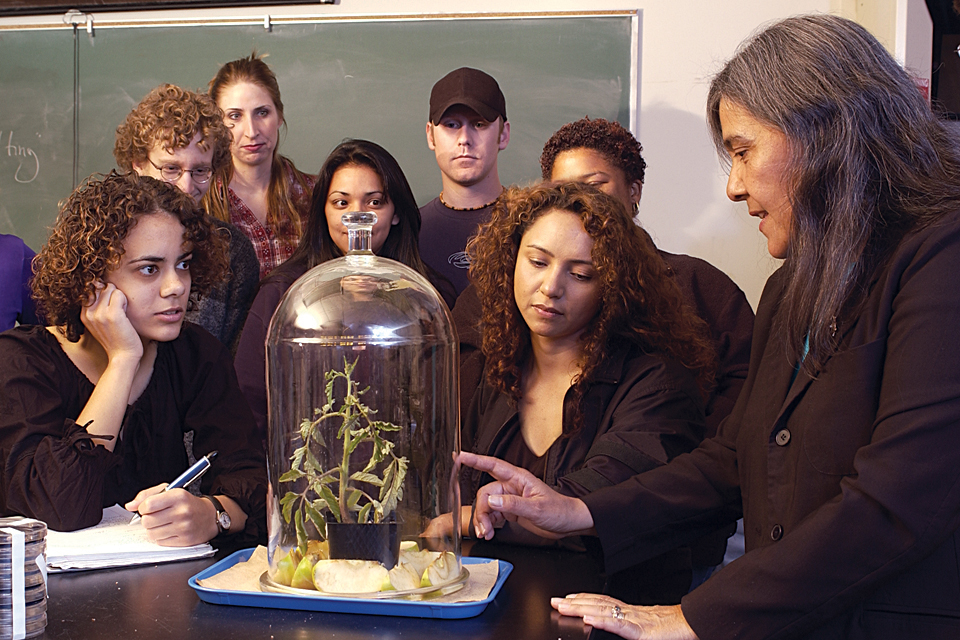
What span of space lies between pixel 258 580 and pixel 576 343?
0.92 meters

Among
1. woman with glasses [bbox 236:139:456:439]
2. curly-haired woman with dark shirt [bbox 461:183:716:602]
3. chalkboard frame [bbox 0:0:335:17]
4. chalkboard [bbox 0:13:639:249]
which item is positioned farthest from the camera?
chalkboard frame [bbox 0:0:335:17]

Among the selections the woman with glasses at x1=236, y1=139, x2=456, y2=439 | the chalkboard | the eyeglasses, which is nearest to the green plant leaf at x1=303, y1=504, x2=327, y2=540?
the woman with glasses at x1=236, y1=139, x2=456, y2=439

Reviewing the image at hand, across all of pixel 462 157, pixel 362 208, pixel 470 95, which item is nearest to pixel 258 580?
pixel 362 208

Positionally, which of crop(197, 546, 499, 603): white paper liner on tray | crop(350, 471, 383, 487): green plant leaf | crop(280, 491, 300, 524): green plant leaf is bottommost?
crop(197, 546, 499, 603): white paper liner on tray

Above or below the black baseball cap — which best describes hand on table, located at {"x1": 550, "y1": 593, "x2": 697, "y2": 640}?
below

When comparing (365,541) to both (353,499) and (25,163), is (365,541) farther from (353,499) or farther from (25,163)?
(25,163)

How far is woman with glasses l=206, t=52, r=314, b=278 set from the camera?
10.9 ft

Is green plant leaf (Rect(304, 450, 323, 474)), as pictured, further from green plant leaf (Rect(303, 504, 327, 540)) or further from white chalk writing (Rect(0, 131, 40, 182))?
white chalk writing (Rect(0, 131, 40, 182))

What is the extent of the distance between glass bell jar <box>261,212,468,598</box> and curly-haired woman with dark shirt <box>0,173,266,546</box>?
40 cm

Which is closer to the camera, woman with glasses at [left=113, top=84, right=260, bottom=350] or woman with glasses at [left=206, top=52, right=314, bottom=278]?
woman with glasses at [left=113, top=84, right=260, bottom=350]

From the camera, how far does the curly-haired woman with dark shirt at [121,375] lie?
1.62 meters

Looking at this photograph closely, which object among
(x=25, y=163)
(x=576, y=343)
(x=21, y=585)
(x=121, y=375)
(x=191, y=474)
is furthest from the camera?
(x=25, y=163)

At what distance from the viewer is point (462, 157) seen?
3.13m

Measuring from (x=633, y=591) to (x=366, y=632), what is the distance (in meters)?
0.49
